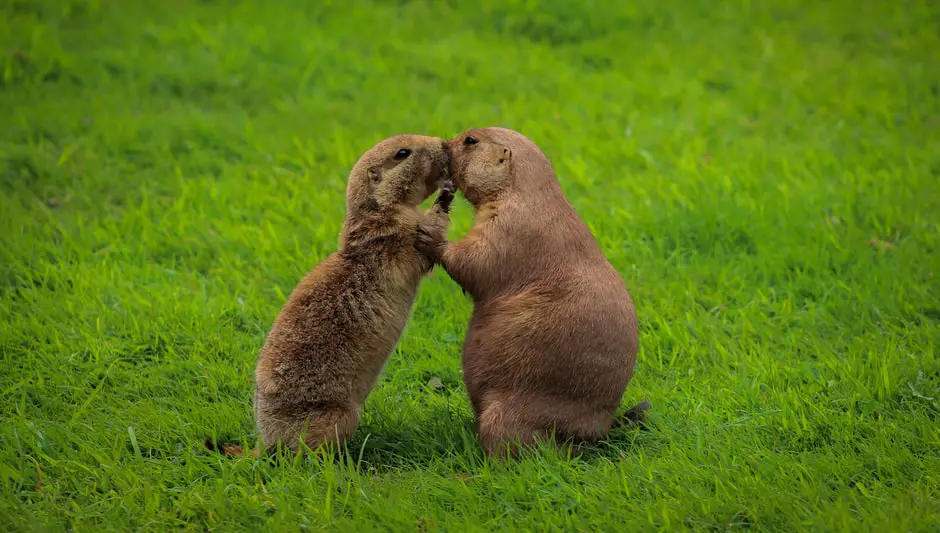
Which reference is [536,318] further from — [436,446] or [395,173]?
[395,173]

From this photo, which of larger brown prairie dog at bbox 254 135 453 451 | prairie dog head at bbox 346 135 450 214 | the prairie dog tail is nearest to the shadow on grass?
the prairie dog tail

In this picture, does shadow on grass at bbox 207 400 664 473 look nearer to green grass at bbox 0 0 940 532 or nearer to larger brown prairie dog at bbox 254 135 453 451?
green grass at bbox 0 0 940 532

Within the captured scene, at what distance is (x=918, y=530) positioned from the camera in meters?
3.88

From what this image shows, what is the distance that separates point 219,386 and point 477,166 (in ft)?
6.16

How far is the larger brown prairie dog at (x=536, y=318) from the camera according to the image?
4418mm

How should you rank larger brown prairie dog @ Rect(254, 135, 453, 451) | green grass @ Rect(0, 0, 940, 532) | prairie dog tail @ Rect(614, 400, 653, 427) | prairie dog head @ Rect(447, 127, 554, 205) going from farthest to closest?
prairie dog tail @ Rect(614, 400, 653, 427) → prairie dog head @ Rect(447, 127, 554, 205) → larger brown prairie dog @ Rect(254, 135, 453, 451) → green grass @ Rect(0, 0, 940, 532)

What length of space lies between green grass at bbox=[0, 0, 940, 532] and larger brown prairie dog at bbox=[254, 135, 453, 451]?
252 millimetres

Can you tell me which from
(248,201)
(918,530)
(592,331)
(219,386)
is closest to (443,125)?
(248,201)

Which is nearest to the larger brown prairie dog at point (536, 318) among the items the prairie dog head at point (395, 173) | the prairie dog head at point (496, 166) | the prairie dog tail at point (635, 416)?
the prairie dog head at point (496, 166)

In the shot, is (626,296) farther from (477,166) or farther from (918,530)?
(918,530)

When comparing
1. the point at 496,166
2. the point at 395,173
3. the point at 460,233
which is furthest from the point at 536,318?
the point at 460,233

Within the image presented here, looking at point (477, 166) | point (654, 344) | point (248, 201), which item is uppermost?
point (477, 166)

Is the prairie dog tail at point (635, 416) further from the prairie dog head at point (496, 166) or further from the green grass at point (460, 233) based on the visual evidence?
the prairie dog head at point (496, 166)

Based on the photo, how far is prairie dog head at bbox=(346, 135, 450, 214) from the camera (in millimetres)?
4918
